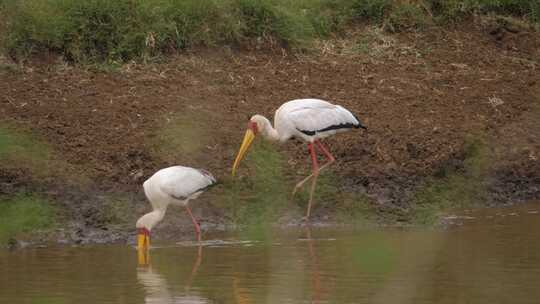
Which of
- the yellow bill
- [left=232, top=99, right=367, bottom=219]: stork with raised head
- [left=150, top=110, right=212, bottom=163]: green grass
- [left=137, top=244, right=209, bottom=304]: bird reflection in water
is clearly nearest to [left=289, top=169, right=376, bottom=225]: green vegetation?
[left=232, top=99, right=367, bottom=219]: stork with raised head

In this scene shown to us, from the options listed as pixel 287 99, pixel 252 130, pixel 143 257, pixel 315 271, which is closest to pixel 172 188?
pixel 143 257

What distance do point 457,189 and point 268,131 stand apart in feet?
5.33

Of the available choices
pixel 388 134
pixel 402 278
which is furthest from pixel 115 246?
pixel 388 134

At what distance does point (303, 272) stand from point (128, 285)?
3.58ft

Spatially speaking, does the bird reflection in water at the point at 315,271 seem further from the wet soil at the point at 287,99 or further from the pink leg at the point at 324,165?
the wet soil at the point at 287,99

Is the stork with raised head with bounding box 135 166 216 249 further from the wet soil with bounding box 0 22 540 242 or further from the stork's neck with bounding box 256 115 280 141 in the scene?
the stork's neck with bounding box 256 115 280 141

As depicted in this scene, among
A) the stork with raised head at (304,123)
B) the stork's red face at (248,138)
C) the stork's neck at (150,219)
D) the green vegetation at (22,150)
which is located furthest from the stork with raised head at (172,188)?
the green vegetation at (22,150)

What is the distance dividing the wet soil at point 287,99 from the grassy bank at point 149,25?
0.18m

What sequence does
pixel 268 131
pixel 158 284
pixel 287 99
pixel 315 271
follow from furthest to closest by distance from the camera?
pixel 287 99 < pixel 268 131 < pixel 315 271 < pixel 158 284

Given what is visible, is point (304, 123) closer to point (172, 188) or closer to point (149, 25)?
point (172, 188)

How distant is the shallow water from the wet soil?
0.76 m

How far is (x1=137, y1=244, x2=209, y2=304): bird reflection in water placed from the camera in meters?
7.41

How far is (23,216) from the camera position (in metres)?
9.48

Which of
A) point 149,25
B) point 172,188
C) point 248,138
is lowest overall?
point 172,188
